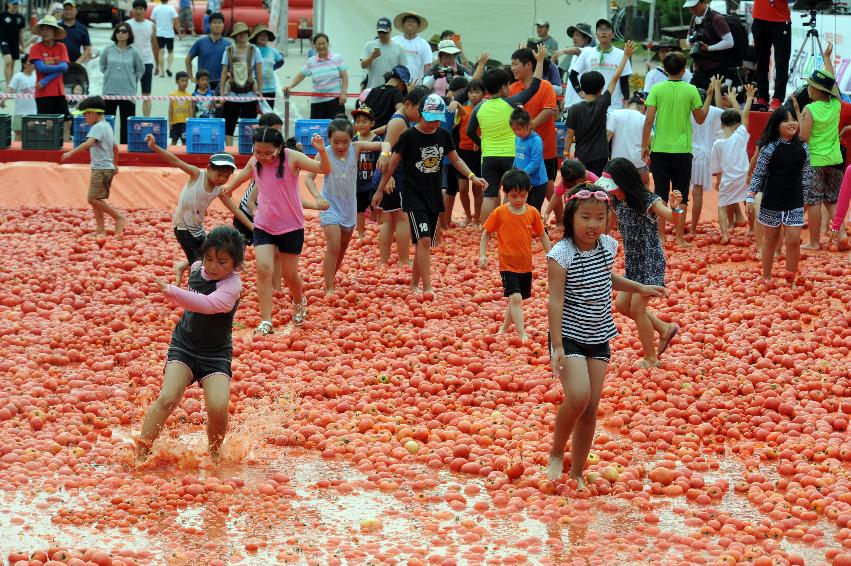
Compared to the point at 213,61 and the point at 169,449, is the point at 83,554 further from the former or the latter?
the point at 213,61

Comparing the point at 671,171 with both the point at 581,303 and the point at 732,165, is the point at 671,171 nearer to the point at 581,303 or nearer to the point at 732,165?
the point at 732,165

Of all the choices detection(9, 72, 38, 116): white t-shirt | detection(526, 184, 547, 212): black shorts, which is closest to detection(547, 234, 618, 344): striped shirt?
detection(526, 184, 547, 212): black shorts

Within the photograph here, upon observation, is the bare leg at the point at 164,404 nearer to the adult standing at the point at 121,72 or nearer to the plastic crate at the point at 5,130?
the plastic crate at the point at 5,130

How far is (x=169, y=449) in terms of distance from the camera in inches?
300

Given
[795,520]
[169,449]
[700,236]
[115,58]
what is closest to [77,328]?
[169,449]

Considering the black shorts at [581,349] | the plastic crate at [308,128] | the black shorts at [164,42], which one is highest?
the black shorts at [164,42]

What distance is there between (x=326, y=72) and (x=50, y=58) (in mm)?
4159

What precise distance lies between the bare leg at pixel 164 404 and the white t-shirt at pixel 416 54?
1123cm

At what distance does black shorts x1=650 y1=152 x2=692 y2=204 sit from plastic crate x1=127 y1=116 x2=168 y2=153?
7.64 metres

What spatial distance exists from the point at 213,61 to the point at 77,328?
9.66 m

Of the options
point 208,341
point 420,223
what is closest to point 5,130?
point 420,223

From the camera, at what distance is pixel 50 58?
721 inches

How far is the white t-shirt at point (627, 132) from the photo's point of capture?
14.2 meters

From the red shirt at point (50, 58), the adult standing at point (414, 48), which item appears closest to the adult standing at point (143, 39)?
the red shirt at point (50, 58)
